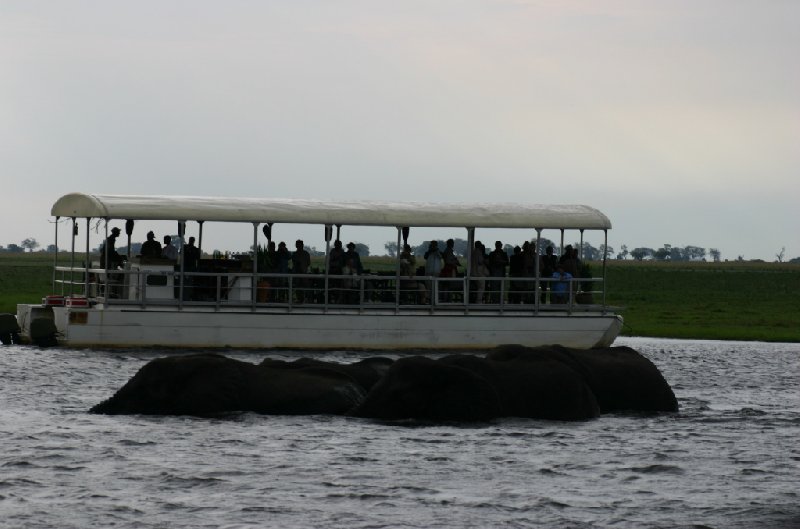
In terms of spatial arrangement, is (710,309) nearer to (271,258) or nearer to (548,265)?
(548,265)

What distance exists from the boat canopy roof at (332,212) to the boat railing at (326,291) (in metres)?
1.27

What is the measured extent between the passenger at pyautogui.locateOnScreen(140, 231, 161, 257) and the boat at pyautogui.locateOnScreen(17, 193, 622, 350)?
0.35 meters

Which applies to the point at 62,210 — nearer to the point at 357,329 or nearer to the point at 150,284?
the point at 150,284

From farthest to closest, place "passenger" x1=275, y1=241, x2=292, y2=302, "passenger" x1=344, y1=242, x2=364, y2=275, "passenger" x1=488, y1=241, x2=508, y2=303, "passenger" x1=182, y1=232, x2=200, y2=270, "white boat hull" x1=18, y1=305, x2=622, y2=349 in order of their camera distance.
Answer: "passenger" x1=488, y1=241, x2=508, y2=303
"passenger" x1=344, y1=242, x2=364, y2=275
"passenger" x1=275, y1=241, x2=292, y2=302
"passenger" x1=182, y1=232, x2=200, y2=270
"white boat hull" x1=18, y1=305, x2=622, y2=349

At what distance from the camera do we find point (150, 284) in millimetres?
34469

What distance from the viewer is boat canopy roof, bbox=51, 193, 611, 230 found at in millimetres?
34219

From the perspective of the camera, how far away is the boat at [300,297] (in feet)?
111

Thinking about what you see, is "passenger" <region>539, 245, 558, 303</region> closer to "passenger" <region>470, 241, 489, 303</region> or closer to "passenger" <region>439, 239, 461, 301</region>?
"passenger" <region>470, 241, 489, 303</region>

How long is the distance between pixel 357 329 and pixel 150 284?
15.3 feet

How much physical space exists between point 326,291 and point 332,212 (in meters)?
1.97

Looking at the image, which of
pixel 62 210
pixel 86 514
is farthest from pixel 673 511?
pixel 62 210

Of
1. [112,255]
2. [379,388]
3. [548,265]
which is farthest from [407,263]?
[379,388]

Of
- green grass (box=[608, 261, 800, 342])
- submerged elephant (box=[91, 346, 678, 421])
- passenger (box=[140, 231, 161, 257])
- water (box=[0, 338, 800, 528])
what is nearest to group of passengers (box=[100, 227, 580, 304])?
passenger (box=[140, 231, 161, 257])

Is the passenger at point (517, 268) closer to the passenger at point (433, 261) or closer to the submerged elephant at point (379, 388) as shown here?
the passenger at point (433, 261)
